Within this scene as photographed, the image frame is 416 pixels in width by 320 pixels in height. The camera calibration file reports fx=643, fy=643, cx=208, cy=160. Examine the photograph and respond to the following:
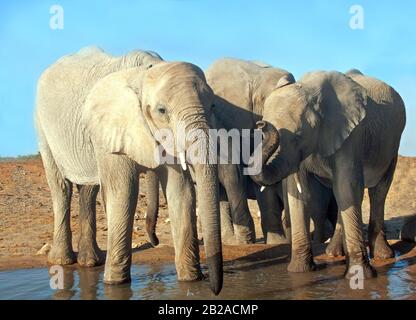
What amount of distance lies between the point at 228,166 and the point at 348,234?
2.25m

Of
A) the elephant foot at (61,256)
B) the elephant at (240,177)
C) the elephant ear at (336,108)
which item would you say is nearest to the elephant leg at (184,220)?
the elephant ear at (336,108)

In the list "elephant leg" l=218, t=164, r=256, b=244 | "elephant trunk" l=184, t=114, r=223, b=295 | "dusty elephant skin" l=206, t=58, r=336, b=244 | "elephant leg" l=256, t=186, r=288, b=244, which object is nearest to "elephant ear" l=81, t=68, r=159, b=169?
"elephant trunk" l=184, t=114, r=223, b=295

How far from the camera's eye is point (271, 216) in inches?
334

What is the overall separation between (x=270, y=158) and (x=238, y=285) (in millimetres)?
1170

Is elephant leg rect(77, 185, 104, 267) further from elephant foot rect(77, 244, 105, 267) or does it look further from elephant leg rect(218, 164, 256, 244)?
elephant leg rect(218, 164, 256, 244)

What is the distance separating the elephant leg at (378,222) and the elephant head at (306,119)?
1677 mm

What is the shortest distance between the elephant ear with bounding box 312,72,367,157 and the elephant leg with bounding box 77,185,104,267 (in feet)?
9.82

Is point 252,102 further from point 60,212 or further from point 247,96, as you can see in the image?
point 60,212

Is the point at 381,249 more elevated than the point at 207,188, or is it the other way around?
the point at 207,188

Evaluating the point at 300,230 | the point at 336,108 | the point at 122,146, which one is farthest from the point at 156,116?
the point at 300,230

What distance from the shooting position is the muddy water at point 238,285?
5.25 meters

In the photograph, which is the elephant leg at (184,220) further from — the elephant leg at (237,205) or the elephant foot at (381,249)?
the elephant foot at (381,249)

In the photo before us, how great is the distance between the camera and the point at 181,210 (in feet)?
19.2
